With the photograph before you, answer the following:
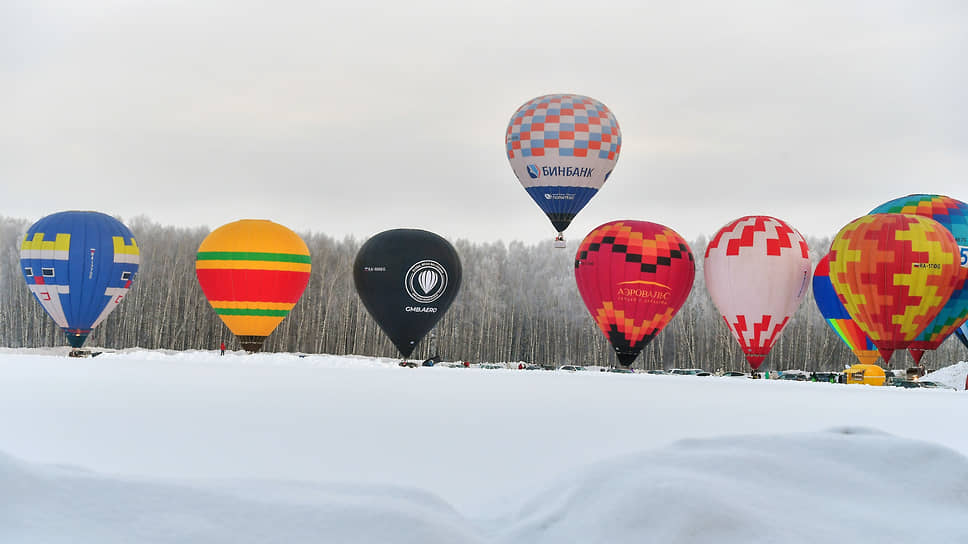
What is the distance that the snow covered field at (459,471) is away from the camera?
4.96m

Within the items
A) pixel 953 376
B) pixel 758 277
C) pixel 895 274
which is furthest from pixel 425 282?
pixel 953 376

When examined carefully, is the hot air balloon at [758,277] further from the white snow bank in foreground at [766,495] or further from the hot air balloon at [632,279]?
the white snow bank in foreground at [766,495]

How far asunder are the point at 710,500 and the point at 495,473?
3.04m

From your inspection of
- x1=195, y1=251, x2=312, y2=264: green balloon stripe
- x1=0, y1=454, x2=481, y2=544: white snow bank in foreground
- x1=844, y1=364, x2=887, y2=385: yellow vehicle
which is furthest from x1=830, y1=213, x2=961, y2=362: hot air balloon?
x1=0, y1=454, x2=481, y2=544: white snow bank in foreground

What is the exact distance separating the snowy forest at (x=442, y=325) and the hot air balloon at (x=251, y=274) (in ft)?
67.1

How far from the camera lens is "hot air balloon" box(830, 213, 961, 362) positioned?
90.5ft

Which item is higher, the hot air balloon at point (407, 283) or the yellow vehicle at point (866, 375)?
the hot air balloon at point (407, 283)

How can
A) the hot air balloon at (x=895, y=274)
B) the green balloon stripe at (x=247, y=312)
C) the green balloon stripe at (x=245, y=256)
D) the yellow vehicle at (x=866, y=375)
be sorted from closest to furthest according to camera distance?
the yellow vehicle at (x=866, y=375) < the hot air balloon at (x=895, y=274) < the green balloon stripe at (x=245, y=256) < the green balloon stripe at (x=247, y=312)

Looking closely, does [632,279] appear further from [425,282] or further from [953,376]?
[953,376]

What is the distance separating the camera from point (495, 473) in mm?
7914

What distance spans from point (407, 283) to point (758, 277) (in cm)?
1031

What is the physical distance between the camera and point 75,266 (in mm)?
32906


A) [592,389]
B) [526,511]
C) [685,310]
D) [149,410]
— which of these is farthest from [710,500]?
[685,310]

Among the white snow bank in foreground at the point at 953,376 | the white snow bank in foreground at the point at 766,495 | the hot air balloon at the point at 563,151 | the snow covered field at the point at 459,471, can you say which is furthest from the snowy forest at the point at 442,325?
the white snow bank in foreground at the point at 766,495
